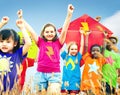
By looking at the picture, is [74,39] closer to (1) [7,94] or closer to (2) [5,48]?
(2) [5,48]

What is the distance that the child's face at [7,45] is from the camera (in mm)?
5398

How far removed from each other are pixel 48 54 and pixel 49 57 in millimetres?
59

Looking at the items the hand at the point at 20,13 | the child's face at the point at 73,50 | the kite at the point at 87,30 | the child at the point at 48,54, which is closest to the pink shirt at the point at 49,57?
the child at the point at 48,54

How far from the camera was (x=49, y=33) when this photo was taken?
22.7 feet

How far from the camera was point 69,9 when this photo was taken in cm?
657

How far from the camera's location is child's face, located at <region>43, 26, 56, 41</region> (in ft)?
22.7

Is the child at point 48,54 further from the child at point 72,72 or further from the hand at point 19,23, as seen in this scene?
the hand at point 19,23

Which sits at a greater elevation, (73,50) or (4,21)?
(4,21)

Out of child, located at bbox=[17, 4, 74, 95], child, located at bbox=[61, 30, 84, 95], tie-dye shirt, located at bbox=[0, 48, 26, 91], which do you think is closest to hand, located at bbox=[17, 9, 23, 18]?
tie-dye shirt, located at bbox=[0, 48, 26, 91]

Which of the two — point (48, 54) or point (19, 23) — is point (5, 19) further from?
point (48, 54)

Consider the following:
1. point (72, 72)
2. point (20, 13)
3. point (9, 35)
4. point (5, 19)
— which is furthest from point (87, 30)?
point (9, 35)

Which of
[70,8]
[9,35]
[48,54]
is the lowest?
[48,54]

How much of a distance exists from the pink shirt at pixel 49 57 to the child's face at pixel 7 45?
53.2 inches

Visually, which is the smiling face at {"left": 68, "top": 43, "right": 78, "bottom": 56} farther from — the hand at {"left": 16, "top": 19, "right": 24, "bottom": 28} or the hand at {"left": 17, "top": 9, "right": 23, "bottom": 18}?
the hand at {"left": 16, "top": 19, "right": 24, "bottom": 28}
